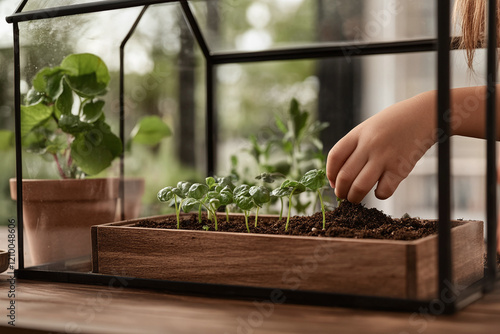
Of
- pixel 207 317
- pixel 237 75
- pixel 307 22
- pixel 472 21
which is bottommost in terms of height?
pixel 207 317

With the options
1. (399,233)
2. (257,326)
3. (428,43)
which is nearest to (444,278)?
(399,233)

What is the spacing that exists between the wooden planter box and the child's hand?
0.35 ft

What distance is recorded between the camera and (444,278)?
584 millimetres

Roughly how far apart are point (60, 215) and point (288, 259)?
1.65ft

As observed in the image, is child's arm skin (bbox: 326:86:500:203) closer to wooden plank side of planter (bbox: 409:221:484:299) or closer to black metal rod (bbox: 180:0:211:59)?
wooden plank side of planter (bbox: 409:221:484:299)

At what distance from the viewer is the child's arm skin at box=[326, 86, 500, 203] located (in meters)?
0.69

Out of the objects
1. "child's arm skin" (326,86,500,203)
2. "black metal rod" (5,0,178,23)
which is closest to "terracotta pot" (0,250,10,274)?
"black metal rod" (5,0,178,23)

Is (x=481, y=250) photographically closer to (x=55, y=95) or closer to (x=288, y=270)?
(x=288, y=270)

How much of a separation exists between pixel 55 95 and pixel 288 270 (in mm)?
590

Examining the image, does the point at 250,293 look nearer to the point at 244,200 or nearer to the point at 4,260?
the point at 244,200

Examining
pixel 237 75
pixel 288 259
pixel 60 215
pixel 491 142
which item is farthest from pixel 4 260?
pixel 237 75

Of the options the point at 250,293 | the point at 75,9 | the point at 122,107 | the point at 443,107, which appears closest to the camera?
the point at 443,107

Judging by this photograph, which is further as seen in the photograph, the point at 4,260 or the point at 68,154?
the point at 68,154

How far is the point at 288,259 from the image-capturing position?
0.67 m
